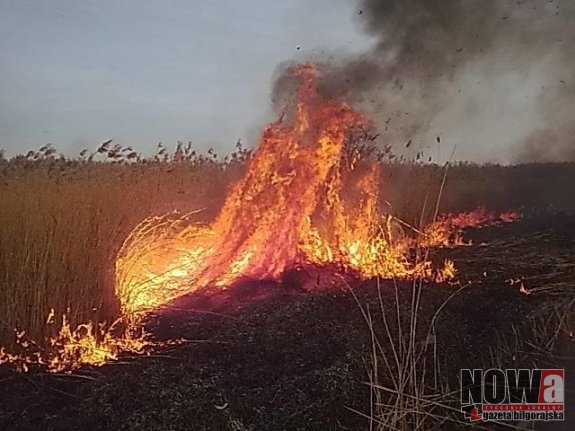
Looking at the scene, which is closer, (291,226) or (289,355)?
(289,355)

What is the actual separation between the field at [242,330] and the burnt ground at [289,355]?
0.05ft

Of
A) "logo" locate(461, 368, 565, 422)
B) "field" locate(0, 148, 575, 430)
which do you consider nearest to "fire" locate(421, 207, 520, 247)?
"field" locate(0, 148, 575, 430)

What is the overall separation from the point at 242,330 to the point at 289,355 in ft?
2.01

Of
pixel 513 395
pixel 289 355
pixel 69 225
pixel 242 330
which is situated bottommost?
pixel 513 395

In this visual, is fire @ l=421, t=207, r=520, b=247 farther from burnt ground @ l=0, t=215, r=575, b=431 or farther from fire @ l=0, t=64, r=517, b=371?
burnt ground @ l=0, t=215, r=575, b=431

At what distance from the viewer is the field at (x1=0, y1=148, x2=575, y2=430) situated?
4.32 meters

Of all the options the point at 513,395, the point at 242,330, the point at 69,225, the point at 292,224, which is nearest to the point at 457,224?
the point at 292,224

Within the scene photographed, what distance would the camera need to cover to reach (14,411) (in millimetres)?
4277

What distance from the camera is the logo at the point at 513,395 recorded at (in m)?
4.47

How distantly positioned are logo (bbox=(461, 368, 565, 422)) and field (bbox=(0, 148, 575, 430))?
0.15 m

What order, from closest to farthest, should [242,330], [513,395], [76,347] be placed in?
[513,395] < [76,347] < [242,330]

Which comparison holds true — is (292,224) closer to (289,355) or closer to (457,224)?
(289,355)

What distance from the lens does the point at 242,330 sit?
561cm

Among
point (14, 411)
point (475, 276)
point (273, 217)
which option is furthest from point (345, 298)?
point (14, 411)
